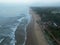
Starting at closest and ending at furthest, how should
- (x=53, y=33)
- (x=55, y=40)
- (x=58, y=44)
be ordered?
1. (x=58, y=44)
2. (x=55, y=40)
3. (x=53, y=33)

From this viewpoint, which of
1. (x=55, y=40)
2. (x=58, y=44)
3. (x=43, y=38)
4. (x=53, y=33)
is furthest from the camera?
(x=53, y=33)

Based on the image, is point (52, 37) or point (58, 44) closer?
point (58, 44)

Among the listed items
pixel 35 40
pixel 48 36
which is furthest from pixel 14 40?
pixel 48 36

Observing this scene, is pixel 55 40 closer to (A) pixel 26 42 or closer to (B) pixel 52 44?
(B) pixel 52 44

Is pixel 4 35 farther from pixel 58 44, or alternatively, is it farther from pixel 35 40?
pixel 58 44

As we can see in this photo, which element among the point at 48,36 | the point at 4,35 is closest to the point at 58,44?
the point at 48,36

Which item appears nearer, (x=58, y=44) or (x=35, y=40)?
(x=58, y=44)

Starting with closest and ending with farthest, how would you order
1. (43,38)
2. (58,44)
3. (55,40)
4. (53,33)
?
1. (58,44)
2. (55,40)
3. (43,38)
4. (53,33)

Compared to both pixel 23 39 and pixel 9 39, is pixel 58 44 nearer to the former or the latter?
pixel 23 39
